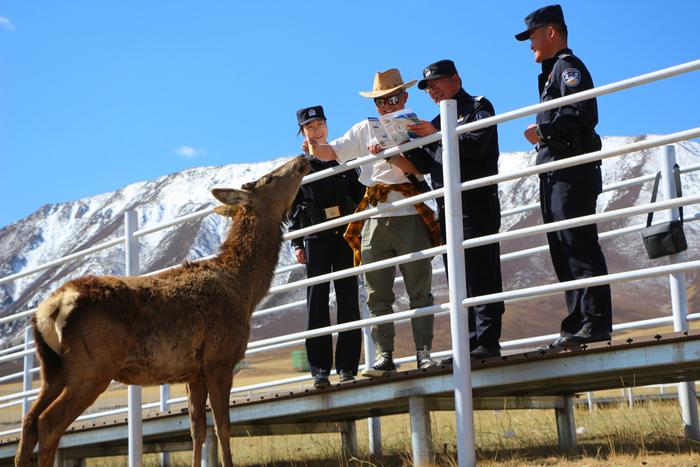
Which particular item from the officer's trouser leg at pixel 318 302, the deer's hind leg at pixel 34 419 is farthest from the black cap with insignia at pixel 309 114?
the deer's hind leg at pixel 34 419

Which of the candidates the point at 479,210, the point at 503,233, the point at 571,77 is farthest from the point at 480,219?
the point at 571,77

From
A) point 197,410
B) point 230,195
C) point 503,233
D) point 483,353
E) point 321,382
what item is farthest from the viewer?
point 321,382

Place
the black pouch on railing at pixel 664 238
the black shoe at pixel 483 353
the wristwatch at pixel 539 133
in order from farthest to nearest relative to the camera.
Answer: the black shoe at pixel 483 353 < the wristwatch at pixel 539 133 < the black pouch on railing at pixel 664 238

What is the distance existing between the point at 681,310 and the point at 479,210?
201 centimetres

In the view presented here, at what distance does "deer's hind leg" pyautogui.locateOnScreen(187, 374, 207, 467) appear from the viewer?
22.0 ft

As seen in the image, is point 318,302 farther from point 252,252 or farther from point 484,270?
point 484,270

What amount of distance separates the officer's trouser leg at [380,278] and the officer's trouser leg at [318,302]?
725mm

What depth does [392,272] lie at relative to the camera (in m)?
7.78

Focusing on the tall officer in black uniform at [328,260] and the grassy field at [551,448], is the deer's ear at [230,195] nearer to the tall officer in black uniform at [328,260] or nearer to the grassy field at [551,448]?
the tall officer in black uniform at [328,260]

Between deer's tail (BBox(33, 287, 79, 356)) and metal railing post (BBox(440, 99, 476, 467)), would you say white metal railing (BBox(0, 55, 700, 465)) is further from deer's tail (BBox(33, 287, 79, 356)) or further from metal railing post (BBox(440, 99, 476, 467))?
deer's tail (BBox(33, 287, 79, 356))

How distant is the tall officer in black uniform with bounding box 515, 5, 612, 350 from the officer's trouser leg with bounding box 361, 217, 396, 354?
127 centimetres

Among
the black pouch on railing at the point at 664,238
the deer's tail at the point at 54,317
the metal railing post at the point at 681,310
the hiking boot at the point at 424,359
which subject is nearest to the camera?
the deer's tail at the point at 54,317

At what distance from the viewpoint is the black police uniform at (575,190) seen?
6.60 meters

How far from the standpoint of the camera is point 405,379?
7.02 m
